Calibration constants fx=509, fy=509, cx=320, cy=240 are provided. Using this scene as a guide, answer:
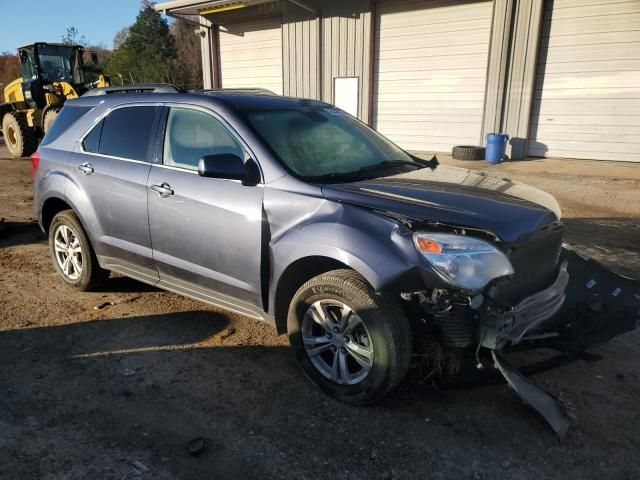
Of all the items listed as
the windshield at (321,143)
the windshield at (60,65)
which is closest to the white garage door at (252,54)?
the windshield at (60,65)

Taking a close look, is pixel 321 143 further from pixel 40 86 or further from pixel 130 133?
pixel 40 86

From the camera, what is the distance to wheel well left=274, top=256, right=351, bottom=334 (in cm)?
313

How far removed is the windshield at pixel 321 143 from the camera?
349 cm

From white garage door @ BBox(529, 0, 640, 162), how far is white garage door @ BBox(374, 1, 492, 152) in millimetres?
1643

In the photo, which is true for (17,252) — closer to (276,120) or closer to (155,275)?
(155,275)

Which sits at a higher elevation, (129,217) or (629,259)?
(129,217)

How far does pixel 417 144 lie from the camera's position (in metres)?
15.2

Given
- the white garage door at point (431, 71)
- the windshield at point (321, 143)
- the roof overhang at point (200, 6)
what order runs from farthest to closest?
1. the roof overhang at point (200, 6)
2. the white garage door at point (431, 71)
3. the windshield at point (321, 143)

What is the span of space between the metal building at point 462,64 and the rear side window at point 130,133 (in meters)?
11.1

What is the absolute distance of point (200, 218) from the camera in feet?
11.7

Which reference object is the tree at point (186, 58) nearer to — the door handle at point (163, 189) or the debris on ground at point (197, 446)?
the door handle at point (163, 189)

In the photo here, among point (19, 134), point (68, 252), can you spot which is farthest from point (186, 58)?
point (68, 252)

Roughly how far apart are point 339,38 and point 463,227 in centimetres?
1435

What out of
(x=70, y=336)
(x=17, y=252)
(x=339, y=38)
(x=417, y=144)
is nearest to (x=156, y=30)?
(x=339, y=38)
